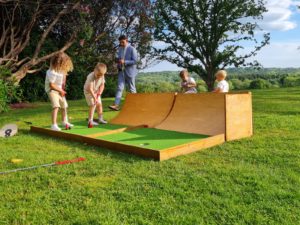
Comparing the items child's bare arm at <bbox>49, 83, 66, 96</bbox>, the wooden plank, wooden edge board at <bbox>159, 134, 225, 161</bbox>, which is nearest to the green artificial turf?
wooden edge board at <bbox>159, 134, 225, 161</bbox>

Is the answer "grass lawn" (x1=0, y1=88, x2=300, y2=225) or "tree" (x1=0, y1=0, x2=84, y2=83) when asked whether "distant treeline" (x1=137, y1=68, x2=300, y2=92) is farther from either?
"grass lawn" (x1=0, y1=88, x2=300, y2=225)

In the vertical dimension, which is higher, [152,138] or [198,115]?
[198,115]

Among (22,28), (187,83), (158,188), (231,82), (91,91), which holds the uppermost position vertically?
(22,28)

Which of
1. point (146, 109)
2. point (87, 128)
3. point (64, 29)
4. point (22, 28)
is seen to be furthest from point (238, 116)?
point (64, 29)

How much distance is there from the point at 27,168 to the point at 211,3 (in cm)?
1779

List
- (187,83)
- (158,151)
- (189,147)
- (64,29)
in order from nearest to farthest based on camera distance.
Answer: (158,151) → (189,147) → (187,83) → (64,29)

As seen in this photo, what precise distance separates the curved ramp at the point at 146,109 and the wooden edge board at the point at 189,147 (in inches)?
76.8

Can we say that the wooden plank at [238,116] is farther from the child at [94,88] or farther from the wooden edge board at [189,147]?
the child at [94,88]

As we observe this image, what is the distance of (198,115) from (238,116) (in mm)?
937

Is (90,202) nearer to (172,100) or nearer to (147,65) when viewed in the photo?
(172,100)

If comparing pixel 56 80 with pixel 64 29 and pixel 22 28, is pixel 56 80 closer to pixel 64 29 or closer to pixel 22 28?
pixel 22 28

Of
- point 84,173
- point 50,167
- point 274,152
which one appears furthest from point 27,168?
point 274,152

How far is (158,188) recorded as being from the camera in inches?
111

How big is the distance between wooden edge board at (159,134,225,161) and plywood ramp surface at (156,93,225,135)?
390 mm
